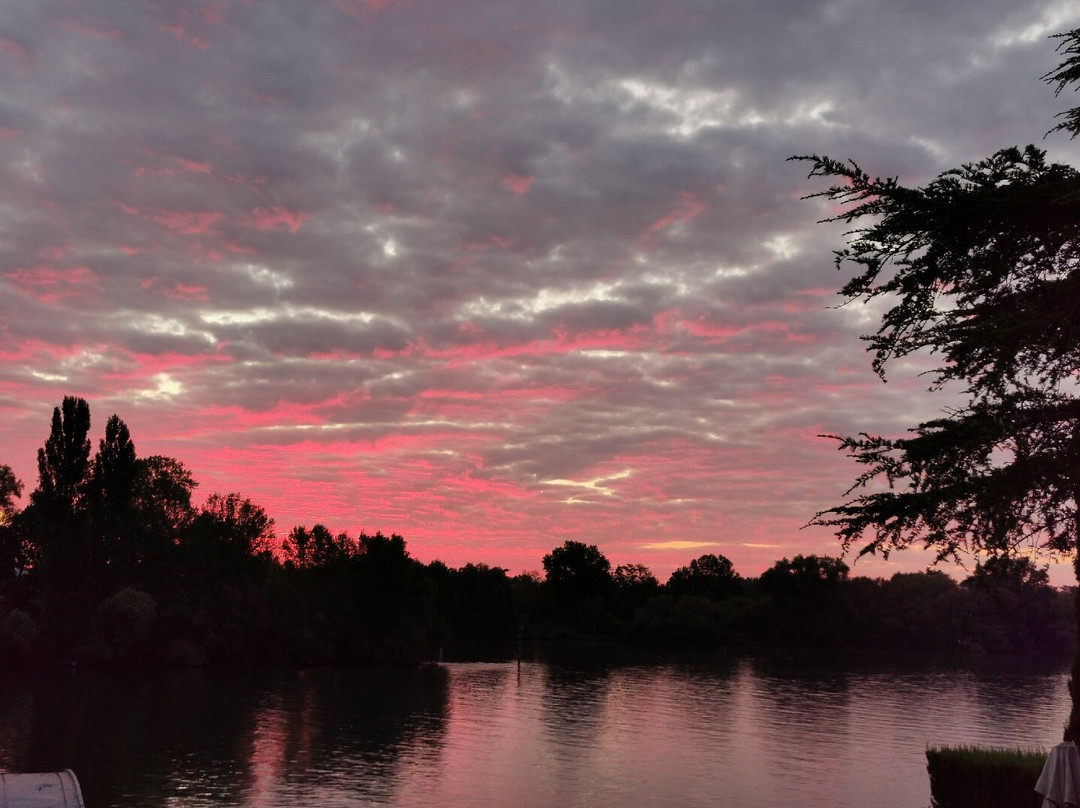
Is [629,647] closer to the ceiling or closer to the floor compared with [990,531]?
closer to the floor

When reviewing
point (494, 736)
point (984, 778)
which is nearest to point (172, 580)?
point (494, 736)

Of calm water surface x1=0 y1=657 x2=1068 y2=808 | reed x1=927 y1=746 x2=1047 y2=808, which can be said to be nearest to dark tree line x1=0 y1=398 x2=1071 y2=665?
calm water surface x1=0 y1=657 x2=1068 y2=808

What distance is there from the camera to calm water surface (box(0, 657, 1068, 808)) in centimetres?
4553

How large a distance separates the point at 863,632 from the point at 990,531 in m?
185

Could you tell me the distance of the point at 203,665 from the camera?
10888 centimetres

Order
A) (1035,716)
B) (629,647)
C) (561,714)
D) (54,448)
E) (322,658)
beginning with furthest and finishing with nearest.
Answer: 1. (629,647)
2. (322,658)
3. (54,448)
4. (1035,716)
5. (561,714)

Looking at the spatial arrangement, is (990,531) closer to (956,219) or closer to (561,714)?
(956,219)

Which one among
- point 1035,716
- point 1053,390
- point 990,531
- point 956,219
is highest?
point 956,219

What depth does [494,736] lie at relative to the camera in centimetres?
6444

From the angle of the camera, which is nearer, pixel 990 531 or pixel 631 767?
pixel 990 531

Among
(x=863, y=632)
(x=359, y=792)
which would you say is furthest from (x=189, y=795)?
(x=863, y=632)

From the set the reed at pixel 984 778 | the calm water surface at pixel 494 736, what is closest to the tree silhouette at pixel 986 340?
the reed at pixel 984 778

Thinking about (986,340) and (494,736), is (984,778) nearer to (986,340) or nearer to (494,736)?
(986,340)

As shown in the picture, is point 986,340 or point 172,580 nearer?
point 986,340
